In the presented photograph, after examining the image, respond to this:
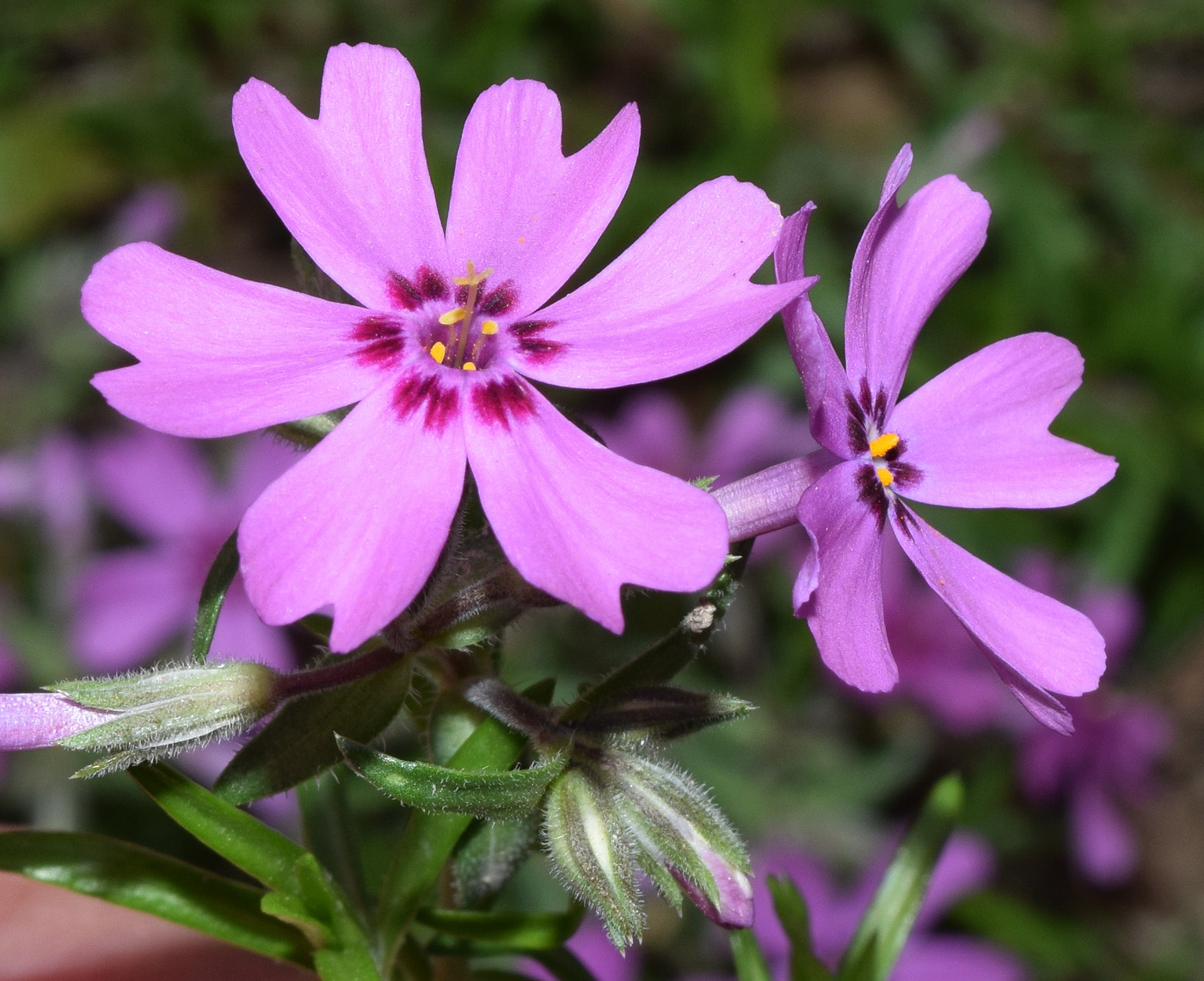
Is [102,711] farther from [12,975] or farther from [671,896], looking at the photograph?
[12,975]

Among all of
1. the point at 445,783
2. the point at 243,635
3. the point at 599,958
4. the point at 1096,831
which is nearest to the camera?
the point at 445,783

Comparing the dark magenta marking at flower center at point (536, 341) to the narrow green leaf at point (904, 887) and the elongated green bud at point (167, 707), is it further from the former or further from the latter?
the narrow green leaf at point (904, 887)

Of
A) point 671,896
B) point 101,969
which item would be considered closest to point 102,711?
point 671,896

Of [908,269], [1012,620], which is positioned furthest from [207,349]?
[1012,620]

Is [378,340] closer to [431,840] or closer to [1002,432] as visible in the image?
[431,840]

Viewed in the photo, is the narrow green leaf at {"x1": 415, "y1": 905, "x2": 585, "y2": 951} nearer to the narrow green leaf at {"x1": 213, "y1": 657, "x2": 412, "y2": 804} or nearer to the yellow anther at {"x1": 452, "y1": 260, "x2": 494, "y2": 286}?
the narrow green leaf at {"x1": 213, "y1": 657, "x2": 412, "y2": 804}

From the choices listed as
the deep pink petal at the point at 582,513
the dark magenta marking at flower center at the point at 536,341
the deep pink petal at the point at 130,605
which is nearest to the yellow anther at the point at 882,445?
the deep pink petal at the point at 582,513
